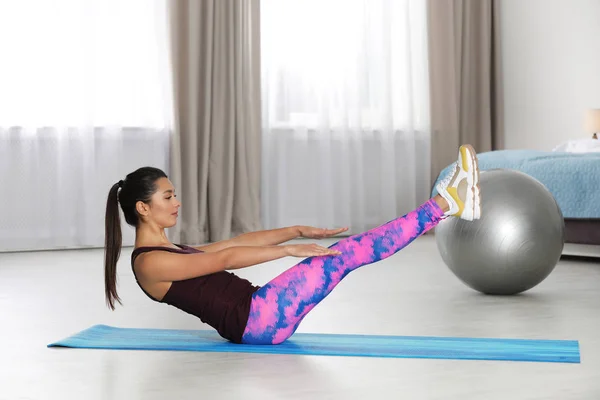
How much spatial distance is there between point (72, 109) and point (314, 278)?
12.3ft

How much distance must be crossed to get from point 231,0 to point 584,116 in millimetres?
2555

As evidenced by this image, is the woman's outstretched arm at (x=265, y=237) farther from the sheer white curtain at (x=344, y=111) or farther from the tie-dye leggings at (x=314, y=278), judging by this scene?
the sheer white curtain at (x=344, y=111)

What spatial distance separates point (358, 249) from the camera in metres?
2.56

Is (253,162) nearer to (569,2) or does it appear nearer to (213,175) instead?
(213,175)

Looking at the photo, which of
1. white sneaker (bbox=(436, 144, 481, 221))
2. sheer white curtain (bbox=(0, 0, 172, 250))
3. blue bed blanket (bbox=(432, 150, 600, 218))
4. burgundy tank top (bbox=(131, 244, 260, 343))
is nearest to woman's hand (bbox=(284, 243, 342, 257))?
burgundy tank top (bbox=(131, 244, 260, 343))

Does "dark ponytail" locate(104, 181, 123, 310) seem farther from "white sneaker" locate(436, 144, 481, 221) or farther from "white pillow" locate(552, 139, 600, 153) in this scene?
"white pillow" locate(552, 139, 600, 153)

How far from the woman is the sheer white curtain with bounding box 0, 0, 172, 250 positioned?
3.32 m

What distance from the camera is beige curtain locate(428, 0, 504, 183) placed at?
6996 millimetres

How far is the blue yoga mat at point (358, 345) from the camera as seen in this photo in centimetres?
253

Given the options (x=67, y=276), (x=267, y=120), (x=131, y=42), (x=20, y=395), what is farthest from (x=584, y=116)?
(x=20, y=395)

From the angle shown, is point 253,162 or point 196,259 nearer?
point 196,259

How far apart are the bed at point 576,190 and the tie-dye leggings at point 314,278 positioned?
2.40 metres

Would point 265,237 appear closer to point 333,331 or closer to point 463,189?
point 333,331

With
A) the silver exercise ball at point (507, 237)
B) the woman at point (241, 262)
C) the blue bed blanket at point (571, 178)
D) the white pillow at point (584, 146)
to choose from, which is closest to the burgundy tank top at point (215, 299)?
the woman at point (241, 262)
